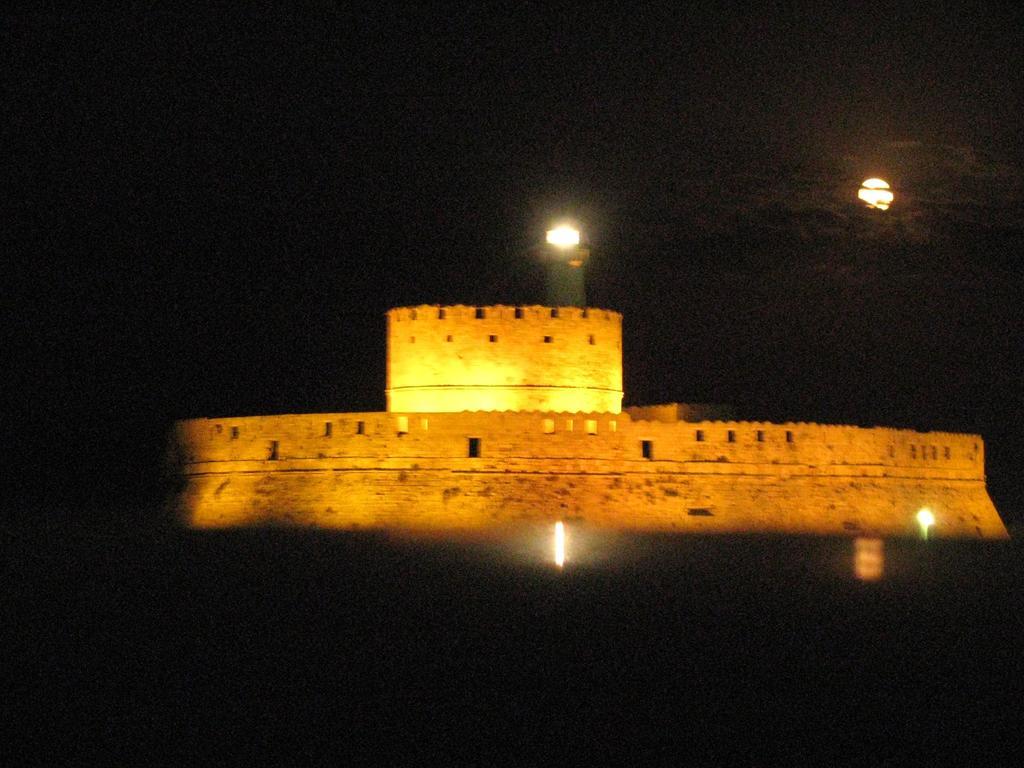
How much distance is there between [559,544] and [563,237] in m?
15.7

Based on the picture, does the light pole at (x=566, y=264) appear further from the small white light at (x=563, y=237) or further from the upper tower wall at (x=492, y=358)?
the upper tower wall at (x=492, y=358)

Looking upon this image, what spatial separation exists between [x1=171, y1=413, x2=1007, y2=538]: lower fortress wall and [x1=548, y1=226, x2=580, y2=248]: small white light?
10631 mm

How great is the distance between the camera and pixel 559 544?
29.9 meters

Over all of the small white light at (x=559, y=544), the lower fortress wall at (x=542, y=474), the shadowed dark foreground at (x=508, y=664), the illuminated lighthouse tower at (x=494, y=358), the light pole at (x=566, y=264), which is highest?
the light pole at (x=566, y=264)

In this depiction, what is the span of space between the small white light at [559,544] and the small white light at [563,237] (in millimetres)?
12826

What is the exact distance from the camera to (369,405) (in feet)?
182

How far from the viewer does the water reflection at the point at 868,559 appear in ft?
81.0

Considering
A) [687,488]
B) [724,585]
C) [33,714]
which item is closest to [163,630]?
[33,714]

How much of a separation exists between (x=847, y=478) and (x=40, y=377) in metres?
33.5

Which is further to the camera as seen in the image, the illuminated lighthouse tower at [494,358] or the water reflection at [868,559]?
the illuminated lighthouse tower at [494,358]

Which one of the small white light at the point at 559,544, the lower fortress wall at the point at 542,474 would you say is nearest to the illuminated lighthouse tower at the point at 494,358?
the lower fortress wall at the point at 542,474

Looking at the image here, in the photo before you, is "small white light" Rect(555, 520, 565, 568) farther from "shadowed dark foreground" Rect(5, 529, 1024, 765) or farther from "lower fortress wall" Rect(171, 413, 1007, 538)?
"shadowed dark foreground" Rect(5, 529, 1024, 765)

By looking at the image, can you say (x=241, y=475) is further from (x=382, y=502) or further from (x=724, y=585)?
(x=724, y=585)

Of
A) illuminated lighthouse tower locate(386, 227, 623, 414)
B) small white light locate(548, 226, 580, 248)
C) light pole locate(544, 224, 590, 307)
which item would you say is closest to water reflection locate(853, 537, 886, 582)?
illuminated lighthouse tower locate(386, 227, 623, 414)
